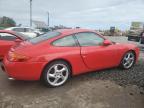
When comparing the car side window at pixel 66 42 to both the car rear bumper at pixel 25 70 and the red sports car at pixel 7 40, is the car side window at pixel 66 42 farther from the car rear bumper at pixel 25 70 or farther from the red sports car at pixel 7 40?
the red sports car at pixel 7 40

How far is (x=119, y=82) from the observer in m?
4.96

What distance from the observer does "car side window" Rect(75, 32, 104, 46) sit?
518 cm

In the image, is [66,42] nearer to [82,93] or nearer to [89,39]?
[89,39]

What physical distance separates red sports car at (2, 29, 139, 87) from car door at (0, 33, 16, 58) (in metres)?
2.12

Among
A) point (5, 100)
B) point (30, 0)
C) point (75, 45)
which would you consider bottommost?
point (5, 100)

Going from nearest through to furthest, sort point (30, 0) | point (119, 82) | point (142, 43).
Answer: point (119, 82), point (142, 43), point (30, 0)

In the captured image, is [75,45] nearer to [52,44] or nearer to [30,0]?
[52,44]

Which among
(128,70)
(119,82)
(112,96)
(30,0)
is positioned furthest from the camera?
(30,0)

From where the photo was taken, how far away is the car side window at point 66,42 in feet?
15.9

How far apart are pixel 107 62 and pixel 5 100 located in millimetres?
2739

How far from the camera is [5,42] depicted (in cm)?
701

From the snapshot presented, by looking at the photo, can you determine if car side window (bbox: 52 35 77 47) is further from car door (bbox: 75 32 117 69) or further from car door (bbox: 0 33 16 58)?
car door (bbox: 0 33 16 58)

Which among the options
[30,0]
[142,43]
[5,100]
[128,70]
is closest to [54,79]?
[5,100]

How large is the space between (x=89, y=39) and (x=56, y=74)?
4.29 feet
